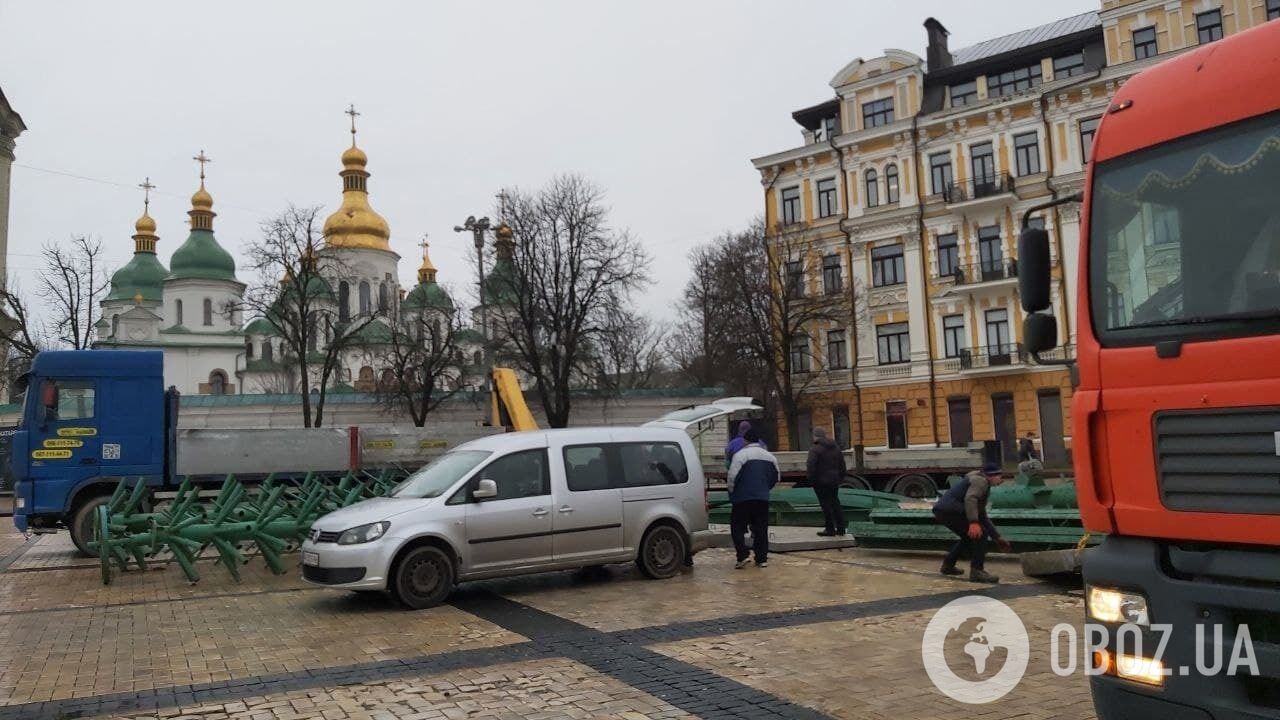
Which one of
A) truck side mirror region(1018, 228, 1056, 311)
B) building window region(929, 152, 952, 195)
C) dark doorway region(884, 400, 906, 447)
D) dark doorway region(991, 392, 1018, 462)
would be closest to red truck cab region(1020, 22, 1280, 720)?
truck side mirror region(1018, 228, 1056, 311)

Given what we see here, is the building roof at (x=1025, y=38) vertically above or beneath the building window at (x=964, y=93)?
above

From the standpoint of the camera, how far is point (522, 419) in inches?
1045

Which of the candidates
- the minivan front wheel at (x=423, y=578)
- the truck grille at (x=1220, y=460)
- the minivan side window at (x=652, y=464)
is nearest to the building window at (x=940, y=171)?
the minivan side window at (x=652, y=464)

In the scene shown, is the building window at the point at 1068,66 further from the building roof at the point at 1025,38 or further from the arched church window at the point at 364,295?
the arched church window at the point at 364,295

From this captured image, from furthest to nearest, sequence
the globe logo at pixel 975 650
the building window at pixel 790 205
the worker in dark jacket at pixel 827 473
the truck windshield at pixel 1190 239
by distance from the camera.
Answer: the building window at pixel 790 205 < the worker in dark jacket at pixel 827 473 < the globe logo at pixel 975 650 < the truck windshield at pixel 1190 239

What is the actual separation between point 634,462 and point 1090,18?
141 feet

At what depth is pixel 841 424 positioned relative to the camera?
4300 cm

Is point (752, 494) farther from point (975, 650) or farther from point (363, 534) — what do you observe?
point (363, 534)

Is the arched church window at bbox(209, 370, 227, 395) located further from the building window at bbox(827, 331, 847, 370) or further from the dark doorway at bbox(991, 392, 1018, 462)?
the dark doorway at bbox(991, 392, 1018, 462)

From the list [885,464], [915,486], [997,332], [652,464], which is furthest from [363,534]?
[997,332]

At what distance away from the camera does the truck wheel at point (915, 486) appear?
25.6m

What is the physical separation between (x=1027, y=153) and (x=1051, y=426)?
11.5 meters

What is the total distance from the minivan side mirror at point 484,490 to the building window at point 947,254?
34.9m

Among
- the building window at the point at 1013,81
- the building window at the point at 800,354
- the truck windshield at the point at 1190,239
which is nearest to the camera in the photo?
the truck windshield at the point at 1190,239
